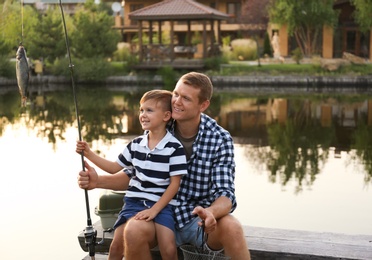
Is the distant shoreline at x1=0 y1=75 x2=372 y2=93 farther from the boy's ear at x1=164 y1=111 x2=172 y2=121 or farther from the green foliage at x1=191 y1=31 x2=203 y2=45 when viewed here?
the boy's ear at x1=164 y1=111 x2=172 y2=121

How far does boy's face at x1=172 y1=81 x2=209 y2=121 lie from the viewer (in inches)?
124

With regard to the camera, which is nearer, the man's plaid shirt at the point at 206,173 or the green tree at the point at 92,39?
the man's plaid shirt at the point at 206,173

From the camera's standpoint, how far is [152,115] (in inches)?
126

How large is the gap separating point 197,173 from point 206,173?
0.05 meters

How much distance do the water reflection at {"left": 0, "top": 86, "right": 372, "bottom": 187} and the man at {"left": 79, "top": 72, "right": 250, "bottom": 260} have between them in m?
5.65

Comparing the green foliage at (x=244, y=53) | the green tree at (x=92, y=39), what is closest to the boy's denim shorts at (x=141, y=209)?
the green tree at (x=92, y=39)

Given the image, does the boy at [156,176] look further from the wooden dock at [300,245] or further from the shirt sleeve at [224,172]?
the wooden dock at [300,245]

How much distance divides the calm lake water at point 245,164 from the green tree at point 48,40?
7.64m

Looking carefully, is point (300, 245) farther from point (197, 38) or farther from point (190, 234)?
point (197, 38)

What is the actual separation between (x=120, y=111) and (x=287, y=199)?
10.1 m

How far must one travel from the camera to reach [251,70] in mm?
24953

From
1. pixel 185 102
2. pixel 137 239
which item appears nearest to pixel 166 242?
pixel 137 239

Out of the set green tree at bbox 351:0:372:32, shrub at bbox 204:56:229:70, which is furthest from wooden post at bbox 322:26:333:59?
shrub at bbox 204:56:229:70

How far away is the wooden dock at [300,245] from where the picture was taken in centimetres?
341
